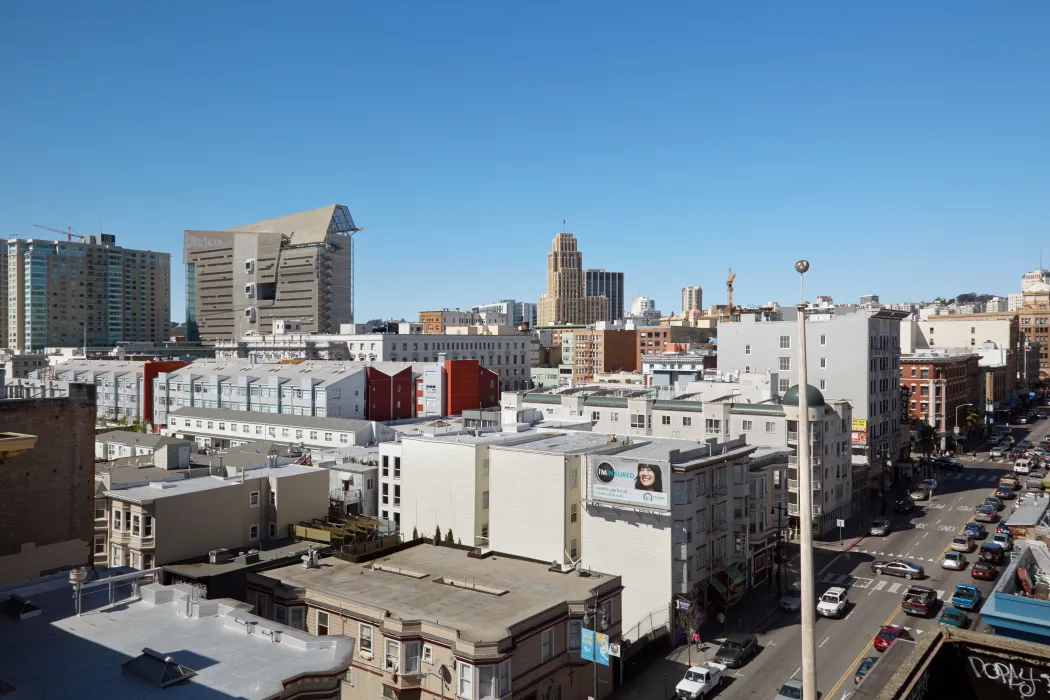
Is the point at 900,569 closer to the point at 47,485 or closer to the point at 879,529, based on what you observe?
the point at 879,529

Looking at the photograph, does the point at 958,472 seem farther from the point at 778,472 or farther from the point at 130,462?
the point at 130,462

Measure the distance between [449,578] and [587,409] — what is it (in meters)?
37.3

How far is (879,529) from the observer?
6197cm

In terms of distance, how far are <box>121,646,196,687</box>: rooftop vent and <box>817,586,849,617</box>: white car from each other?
119ft

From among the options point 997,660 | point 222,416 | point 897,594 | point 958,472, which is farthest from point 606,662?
point 958,472

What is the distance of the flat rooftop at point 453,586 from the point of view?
28.6 m

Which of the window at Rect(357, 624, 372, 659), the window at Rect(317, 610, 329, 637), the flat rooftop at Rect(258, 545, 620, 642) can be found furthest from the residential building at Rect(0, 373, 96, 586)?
the window at Rect(357, 624, 372, 659)

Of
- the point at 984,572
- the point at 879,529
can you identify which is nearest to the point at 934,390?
the point at 879,529

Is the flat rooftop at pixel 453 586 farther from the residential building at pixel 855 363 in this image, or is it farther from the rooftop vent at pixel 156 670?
the residential building at pixel 855 363

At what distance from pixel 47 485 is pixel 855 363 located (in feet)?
229

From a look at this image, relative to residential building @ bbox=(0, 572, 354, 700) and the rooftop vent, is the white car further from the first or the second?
the rooftop vent

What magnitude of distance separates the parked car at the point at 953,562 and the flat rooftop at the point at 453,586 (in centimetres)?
3058

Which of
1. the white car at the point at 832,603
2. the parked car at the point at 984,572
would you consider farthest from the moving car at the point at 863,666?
the parked car at the point at 984,572

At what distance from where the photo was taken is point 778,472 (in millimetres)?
51531
